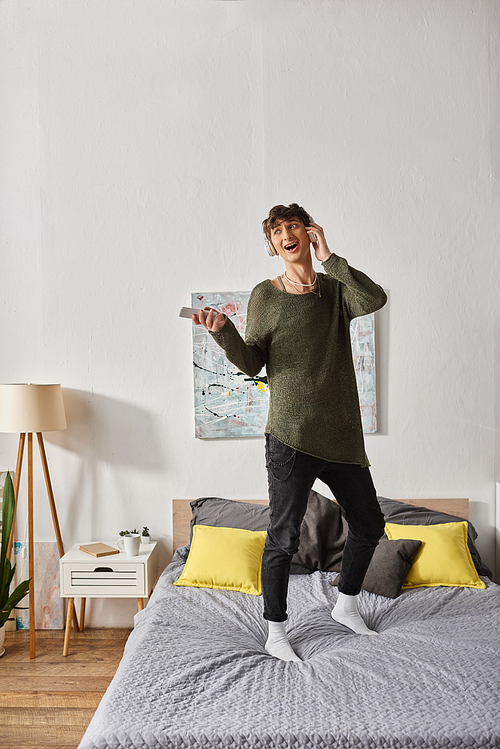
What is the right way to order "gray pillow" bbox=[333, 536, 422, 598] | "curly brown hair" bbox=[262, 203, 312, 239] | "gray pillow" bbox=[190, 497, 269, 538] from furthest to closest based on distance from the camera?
1. "gray pillow" bbox=[190, 497, 269, 538]
2. "gray pillow" bbox=[333, 536, 422, 598]
3. "curly brown hair" bbox=[262, 203, 312, 239]

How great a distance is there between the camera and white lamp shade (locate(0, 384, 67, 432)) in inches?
104

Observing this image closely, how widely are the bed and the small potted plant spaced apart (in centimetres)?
64

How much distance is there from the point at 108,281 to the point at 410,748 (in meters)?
2.34

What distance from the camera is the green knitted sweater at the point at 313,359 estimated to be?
1.74m

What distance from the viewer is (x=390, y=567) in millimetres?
2295

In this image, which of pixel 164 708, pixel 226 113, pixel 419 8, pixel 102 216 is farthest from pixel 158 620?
pixel 419 8

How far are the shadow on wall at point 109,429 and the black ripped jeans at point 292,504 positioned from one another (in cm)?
128

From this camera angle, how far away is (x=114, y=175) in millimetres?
2936

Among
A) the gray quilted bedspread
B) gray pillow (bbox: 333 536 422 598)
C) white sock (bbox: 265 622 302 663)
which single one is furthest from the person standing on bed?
gray pillow (bbox: 333 536 422 598)

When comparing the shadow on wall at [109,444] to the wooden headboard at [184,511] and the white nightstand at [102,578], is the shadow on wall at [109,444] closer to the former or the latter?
the wooden headboard at [184,511]

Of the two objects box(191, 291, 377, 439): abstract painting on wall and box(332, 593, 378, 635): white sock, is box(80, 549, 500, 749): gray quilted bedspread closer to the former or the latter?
box(332, 593, 378, 635): white sock

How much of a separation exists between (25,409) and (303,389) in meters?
1.46

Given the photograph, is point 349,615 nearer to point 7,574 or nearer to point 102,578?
point 102,578

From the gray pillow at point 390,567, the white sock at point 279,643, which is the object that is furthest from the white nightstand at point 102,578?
the white sock at point 279,643
